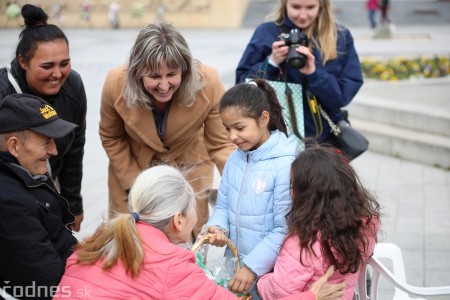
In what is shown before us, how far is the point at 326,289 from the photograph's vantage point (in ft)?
9.45

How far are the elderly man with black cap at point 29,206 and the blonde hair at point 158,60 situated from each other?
22.0 inches

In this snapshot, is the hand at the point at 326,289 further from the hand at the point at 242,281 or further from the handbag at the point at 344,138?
the handbag at the point at 344,138

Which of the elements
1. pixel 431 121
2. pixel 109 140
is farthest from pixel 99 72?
pixel 109 140

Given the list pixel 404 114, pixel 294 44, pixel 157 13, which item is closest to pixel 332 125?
pixel 294 44

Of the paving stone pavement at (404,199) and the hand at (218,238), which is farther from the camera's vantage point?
the paving stone pavement at (404,199)

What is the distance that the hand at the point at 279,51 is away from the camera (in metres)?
4.03

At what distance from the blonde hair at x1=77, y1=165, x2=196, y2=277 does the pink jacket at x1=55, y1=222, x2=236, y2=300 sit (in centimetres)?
3

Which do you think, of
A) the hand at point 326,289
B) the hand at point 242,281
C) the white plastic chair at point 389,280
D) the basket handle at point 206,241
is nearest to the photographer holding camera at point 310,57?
the white plastic chair at point 389,280

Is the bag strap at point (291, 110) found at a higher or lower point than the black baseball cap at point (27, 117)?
lower

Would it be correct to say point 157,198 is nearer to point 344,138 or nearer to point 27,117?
point 27,117

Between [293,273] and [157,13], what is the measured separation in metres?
27.8

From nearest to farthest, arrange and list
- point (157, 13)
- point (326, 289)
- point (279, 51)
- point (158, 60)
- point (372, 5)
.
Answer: point (326, 289)
point (158, 60)
point (279, 51)
point (372, 5)
point (157, 13)

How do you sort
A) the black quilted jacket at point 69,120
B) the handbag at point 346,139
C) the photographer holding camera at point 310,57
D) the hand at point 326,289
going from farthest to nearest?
the handbag at point 346,139
the photographer holding camera at point 310,57
the black quilted jacket at point 69,120
the hand at point 326,289

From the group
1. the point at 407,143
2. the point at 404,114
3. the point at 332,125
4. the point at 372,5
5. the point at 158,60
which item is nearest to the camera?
the point at 158,60
